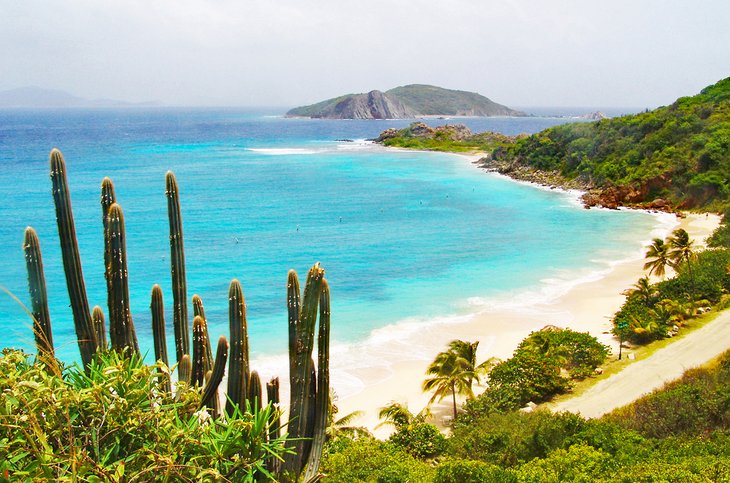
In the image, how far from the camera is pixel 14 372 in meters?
6.57

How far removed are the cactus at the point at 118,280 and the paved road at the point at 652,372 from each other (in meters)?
13.3

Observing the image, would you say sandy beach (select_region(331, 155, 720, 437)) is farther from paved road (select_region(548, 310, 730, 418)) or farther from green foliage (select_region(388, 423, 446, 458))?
paved road (select_region(548, 310, 730, 418))

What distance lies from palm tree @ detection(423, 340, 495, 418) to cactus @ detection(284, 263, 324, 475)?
8.73 m

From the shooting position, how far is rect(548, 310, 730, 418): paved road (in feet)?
60.8

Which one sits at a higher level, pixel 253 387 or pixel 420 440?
pixel 253 387

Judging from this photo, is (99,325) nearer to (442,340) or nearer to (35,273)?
(35,273)

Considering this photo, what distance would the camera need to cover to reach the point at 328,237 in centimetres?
4578

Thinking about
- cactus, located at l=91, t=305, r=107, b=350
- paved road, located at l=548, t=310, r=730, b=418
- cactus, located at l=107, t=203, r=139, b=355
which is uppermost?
cactus, located at l=107, t=203, r=139, b=355

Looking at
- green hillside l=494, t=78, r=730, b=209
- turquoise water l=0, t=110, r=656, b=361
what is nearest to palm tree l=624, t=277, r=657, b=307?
turquoise water l=0, t=110, r=656, b=361

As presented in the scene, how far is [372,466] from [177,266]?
575 cm

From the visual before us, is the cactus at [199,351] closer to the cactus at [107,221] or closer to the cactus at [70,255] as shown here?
the cactus at [107,221]

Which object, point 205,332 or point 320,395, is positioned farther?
point 320,395

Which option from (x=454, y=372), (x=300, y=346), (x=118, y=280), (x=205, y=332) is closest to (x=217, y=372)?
(x=205, y=332)

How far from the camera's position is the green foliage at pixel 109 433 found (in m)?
5.77
